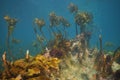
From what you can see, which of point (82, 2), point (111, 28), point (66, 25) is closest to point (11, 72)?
point (66, 25)

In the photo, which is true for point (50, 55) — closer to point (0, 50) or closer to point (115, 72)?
point (115, 72)

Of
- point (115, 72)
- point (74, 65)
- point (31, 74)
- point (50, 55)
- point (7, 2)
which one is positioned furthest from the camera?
point (7, 2)

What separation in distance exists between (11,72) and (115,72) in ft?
10.3

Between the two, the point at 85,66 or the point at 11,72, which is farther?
the point at 85,66

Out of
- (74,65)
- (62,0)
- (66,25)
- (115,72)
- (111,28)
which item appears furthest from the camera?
(111,28)

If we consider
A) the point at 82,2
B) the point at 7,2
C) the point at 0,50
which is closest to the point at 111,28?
the point at 82,2

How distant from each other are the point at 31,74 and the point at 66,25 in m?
10.0

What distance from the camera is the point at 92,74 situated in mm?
7098

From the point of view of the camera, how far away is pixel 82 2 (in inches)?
2189

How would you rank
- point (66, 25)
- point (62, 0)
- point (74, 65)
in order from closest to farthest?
point (74, 65)
point (66, 25)
point (62, 0)

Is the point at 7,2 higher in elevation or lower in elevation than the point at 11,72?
higher

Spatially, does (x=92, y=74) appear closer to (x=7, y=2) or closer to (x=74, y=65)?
(x=74, y=65)

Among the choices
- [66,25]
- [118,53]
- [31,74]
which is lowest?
[31,74]

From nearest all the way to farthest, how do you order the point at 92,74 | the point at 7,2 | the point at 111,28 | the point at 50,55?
1. the point at 92,74
2. the point at 50,55
3. the point at 7,2
4. the point at 111,28
